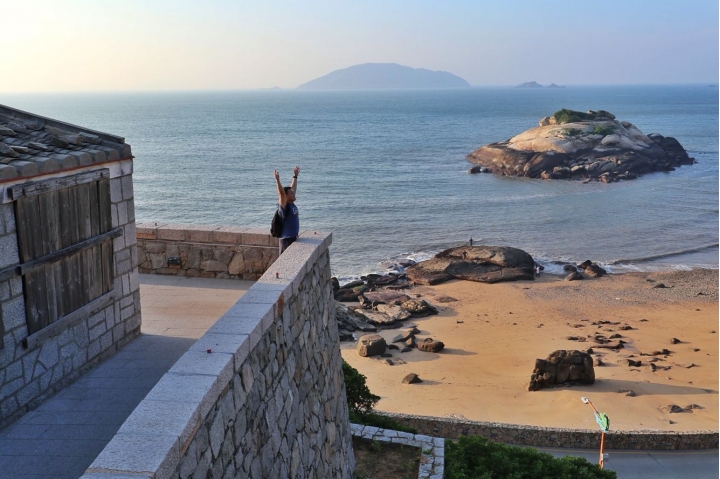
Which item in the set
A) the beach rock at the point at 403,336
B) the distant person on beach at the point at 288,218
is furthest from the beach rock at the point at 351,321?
the distant person on beach at the point at 288,218

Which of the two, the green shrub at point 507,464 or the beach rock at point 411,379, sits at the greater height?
the green shrub at point 507,464

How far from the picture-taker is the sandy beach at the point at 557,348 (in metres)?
19.5

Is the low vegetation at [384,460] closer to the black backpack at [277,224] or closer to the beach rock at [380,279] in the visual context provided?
the black backpack at [277,224]

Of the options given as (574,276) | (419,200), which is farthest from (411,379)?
(419,200)

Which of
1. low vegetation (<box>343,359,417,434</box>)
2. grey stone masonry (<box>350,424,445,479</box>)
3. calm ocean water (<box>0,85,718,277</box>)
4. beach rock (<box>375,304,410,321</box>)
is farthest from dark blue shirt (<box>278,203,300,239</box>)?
calm ocean water (<box>0,85,718,277</box>)

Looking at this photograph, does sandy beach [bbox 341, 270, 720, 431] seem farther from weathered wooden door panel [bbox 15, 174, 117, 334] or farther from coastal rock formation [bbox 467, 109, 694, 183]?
coastal rock formation [bbox 467, 109, 694, 183]

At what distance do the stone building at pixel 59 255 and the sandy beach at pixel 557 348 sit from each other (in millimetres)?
12905

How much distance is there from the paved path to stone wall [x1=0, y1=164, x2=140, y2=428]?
11644 mm

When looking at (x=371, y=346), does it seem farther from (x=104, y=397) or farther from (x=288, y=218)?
(x=104, y=397)

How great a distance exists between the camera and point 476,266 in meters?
36.0

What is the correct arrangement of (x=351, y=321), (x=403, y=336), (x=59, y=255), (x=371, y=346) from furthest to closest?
(x=351, y=321) → (x=403, y=336) → (x=371, y=346) → (x=59, y=255)

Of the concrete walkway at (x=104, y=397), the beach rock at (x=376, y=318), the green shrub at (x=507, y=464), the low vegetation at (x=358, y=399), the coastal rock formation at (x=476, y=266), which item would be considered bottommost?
the beach rock at (x=376, y=318)

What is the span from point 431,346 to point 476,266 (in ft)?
39.1

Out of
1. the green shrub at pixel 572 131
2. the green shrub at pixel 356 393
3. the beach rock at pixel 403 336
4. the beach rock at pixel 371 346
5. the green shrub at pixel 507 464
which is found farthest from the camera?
the green shrub at pixel 572 131
